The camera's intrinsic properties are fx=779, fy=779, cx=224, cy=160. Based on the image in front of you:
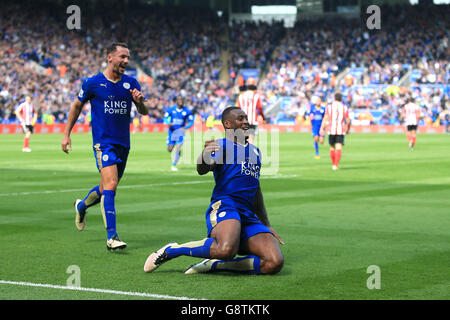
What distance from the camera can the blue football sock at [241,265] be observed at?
25.0 feet

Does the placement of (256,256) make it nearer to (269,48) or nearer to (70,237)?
(70,237)

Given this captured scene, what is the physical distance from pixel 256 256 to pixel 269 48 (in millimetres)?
61861

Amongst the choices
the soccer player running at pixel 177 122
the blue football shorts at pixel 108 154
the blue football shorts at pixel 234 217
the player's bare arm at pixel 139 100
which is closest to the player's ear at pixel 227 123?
the blue football shorts at pixel 234 217

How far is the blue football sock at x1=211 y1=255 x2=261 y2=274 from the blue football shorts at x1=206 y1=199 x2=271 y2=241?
0.23 meters

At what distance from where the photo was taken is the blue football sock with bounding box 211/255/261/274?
25.0 feet

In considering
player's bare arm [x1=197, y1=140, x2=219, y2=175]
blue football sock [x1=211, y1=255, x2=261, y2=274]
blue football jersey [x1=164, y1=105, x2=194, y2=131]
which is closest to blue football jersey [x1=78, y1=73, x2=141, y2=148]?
player's bare arm [x1=197, y1=140, x2=219, y2=175]

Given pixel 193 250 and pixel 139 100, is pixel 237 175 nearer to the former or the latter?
pixel 193 250

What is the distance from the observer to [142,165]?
2439 cm

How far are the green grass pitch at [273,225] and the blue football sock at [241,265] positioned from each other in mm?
77

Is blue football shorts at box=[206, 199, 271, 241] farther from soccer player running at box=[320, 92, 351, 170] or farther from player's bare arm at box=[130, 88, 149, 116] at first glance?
soccer player running at box=[320, 92, 351, 170]

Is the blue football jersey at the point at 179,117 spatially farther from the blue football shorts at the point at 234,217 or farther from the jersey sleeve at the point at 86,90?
the blue football shorts at the point at 234,217

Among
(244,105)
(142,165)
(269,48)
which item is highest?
(269,48)

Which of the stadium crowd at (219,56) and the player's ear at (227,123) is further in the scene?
the stadium crowd at (219,56)
